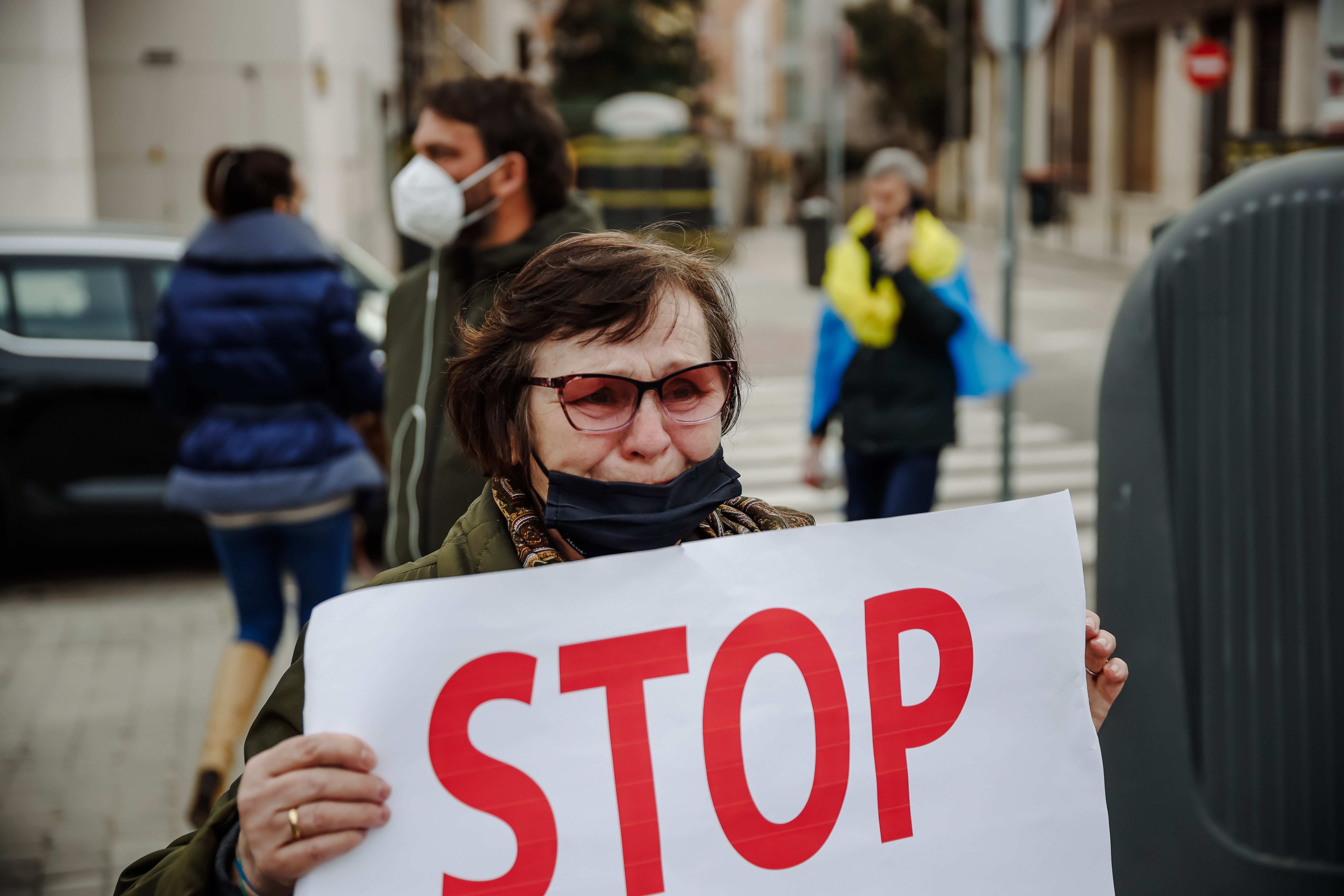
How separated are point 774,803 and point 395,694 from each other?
0.44m

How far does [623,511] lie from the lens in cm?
165

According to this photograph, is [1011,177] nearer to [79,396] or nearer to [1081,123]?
[79,396]

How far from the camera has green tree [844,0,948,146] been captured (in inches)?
2203

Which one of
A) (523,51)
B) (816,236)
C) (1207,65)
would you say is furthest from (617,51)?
(1207,65)

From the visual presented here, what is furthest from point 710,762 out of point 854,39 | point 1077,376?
point 854,39

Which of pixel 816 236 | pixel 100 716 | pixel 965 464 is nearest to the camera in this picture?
pixel 100 716

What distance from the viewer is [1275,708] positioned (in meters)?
2.71

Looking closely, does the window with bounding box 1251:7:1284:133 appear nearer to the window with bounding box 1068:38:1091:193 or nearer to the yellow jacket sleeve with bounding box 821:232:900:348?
the window with bounding box 1068:38:1091:193

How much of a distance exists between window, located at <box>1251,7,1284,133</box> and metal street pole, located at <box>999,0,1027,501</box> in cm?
2453

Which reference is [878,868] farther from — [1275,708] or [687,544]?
[1275,708]

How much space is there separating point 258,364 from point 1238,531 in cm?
274

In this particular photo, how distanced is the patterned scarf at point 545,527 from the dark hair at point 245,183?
2836 millimetres

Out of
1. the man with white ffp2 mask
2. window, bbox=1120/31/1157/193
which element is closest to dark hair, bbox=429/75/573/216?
the man with white ffp2 mask

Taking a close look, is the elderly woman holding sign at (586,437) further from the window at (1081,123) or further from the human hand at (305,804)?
the window at (1081,123)
